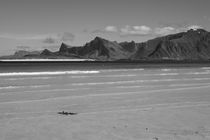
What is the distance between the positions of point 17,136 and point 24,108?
500 centimetres

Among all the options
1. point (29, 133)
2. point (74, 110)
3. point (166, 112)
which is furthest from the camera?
point (74, 110)

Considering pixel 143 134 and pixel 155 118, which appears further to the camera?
pixel 155 118

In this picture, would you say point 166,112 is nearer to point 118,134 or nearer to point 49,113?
point 118,134

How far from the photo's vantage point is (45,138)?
727 cm

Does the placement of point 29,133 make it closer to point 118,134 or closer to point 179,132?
point 118,134

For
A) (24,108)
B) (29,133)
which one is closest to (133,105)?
(24,108)

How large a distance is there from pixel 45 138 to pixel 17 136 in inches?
30.7

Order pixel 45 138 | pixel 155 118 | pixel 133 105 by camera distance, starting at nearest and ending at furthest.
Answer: pixel 45 138
pixel 155 118
pixel 133 105

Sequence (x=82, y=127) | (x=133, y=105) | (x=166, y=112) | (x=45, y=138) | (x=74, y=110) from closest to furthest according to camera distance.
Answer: (x=45, y=138)
(x=82, y=127)
(x=166, y=112)
(x=74, y=110)
(x=133, y=105)

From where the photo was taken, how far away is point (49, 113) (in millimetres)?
11195

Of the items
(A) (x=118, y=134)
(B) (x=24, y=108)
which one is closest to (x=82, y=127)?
(A) (x=118, y=134)

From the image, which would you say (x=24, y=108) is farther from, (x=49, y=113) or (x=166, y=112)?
(x=166, y=112)

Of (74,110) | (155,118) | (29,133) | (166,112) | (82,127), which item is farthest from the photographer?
(74,110)

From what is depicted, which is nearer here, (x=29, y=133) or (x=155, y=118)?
(x=29, y=133)
